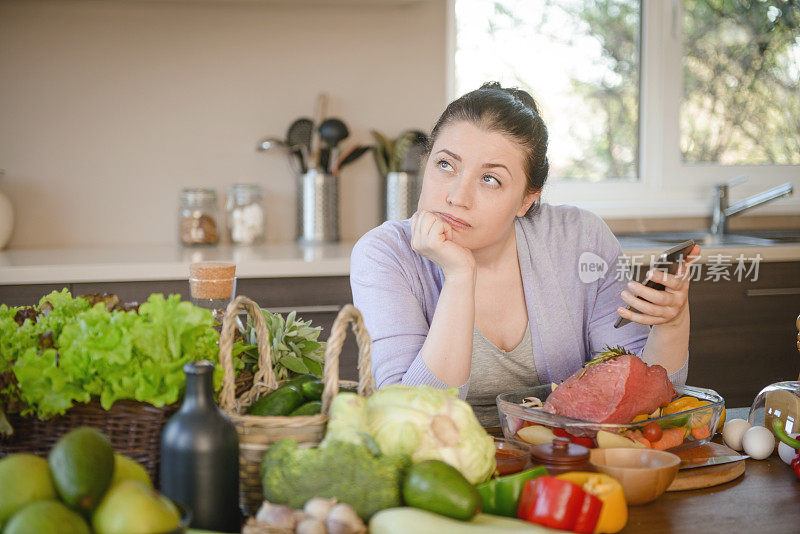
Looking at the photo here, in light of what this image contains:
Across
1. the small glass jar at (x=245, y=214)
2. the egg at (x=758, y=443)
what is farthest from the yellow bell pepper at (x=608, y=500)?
the small glass jar at (x=245, y=214)

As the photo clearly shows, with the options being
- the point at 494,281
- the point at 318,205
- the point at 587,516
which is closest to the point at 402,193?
the point at 318,205

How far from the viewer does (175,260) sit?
2.38m

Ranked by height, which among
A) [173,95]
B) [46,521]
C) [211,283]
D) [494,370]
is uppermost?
[173,95]

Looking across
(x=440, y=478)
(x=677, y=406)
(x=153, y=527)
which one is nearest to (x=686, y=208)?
(x=677, y=406)

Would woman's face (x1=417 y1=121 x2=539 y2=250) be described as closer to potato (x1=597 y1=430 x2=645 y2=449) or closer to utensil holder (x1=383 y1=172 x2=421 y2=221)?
potato (x1=597 y1=430 x2=645 y2=449)

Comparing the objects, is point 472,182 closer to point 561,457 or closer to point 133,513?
point 561,457

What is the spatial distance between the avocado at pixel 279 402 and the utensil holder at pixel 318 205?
6.20 feet

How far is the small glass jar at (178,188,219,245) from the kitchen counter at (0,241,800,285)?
50 millimetres

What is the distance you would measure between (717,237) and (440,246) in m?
2.07

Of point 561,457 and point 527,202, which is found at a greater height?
point 527,202

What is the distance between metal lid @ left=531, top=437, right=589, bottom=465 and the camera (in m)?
0.98

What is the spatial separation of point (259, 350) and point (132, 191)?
6.44 ft

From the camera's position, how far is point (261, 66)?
9.52 ft

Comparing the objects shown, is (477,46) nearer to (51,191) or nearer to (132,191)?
(132,191)
